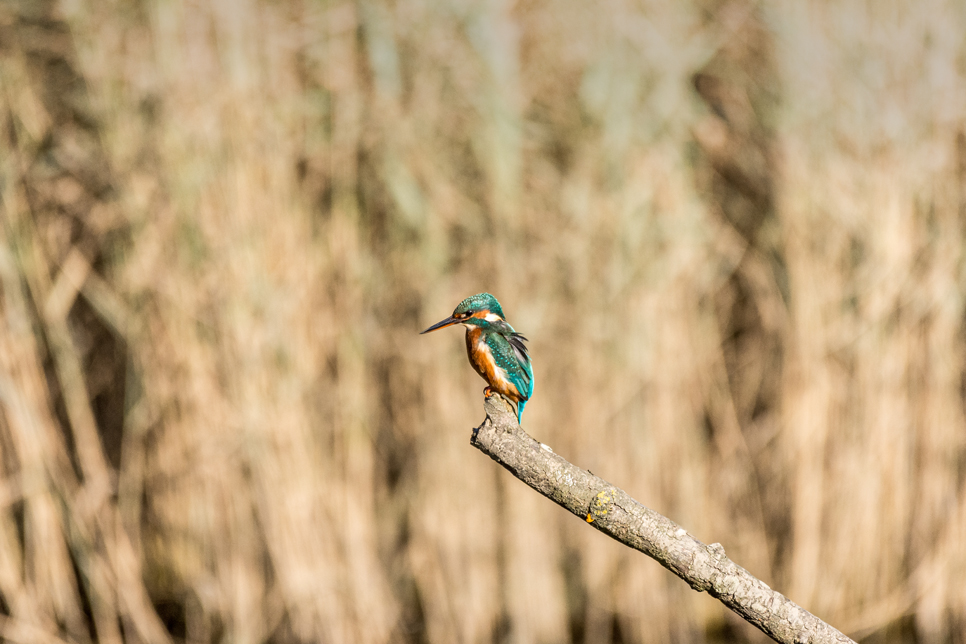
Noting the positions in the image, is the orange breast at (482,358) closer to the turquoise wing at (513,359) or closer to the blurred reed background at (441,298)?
the turquoise wing at (513,359)

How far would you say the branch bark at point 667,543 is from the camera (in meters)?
0.51

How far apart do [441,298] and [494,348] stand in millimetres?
1698

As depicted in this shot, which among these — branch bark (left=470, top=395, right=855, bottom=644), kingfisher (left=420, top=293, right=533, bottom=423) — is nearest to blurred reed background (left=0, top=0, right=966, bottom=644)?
kingfisher (left=420, top=293, right=533, bottom=423)

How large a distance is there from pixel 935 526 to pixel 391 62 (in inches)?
98.5

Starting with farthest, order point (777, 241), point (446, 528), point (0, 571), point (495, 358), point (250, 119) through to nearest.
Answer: point (777, 241) < point (446, 528) < point (0, 571) < point (250, 119) < point (495, 358)

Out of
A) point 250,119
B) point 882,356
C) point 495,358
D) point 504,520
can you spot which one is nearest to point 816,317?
point 882,356

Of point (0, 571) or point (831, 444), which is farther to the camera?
point (831, 444)

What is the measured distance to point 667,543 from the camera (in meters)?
0.54

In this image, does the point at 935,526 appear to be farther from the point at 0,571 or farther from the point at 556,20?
the point at 0,571

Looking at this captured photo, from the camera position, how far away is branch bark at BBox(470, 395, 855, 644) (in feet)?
1.69

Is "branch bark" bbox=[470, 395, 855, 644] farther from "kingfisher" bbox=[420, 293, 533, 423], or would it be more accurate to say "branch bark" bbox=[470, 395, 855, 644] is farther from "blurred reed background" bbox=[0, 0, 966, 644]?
"blurred reed background" bbox=[0, 0, 966, 644]

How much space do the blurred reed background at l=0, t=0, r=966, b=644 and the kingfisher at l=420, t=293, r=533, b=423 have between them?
155 cm

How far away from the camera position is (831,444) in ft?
8.84

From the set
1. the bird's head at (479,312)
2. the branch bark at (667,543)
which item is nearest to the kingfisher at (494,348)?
the bird's head at (479,312)
